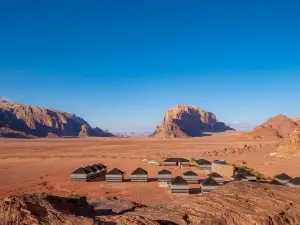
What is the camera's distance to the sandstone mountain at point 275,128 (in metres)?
118

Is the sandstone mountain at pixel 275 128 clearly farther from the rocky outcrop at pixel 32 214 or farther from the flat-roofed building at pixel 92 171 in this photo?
the rocky outcrop at pixel 32 214

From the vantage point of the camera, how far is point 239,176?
29.6 m

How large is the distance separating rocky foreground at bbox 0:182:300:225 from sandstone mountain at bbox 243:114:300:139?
111 meters

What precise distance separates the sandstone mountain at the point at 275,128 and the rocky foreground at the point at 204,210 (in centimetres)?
11077

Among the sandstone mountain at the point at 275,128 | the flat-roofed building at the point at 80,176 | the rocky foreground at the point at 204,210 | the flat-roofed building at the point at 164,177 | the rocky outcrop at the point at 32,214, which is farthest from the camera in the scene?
the sandstone mountain at the point at 275,128

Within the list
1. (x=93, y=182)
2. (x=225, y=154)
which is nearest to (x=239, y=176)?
(x=93, y=182)

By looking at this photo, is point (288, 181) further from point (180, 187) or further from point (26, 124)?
point (26, 124)

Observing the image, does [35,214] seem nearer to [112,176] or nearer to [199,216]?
[199,216]

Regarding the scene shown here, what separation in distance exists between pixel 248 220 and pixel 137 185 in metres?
22.1

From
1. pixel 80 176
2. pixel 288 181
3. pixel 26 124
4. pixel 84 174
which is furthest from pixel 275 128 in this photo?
pixel 26 124

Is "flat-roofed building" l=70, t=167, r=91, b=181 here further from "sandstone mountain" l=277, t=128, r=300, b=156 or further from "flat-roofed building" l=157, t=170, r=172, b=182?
"sandstone mountain" l=277, t=128, r=300, b=156

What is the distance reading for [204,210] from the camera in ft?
27.3

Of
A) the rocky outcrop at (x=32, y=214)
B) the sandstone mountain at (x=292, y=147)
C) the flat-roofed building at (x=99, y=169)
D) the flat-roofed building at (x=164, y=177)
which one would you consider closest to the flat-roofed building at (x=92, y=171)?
the flat-roofed building at (x=99, y=169)

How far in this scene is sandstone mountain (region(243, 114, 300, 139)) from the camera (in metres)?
118
